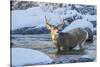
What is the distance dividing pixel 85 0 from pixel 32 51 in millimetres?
883

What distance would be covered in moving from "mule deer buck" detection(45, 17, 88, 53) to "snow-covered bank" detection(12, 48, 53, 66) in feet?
0.64

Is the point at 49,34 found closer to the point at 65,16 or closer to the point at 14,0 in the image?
the point at 65,16

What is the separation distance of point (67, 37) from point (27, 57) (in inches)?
20.3

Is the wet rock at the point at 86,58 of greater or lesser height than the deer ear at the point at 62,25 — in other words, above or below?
below

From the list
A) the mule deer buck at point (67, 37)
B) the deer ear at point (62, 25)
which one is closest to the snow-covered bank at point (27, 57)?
the mule deer buck at point (67, 37)

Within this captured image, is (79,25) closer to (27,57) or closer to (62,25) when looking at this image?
(62,25)

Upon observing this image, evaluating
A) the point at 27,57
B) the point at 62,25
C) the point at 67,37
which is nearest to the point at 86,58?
the point at 67,37

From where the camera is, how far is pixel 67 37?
2.15 meters

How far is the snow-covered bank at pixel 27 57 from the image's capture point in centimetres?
196

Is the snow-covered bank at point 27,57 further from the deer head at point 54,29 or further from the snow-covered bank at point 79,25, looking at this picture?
the snow-covered bank at point 79,25

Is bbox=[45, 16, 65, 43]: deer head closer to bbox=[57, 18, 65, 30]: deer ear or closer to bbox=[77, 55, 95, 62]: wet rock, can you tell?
bbox=[57, 18, 65, 30]: deer ear

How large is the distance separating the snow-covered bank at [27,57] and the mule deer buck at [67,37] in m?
0.20

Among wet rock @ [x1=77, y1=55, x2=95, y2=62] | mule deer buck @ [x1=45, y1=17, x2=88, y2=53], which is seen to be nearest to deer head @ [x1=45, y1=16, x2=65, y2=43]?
mule deer buck @ [x1=45, y1=17, x2=88, y2=53]
